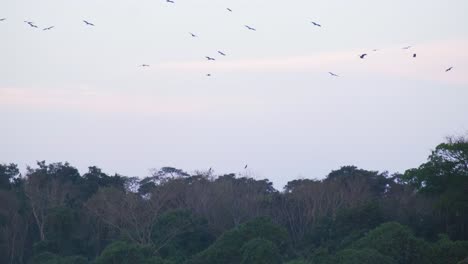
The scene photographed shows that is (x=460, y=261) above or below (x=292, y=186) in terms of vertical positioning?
below

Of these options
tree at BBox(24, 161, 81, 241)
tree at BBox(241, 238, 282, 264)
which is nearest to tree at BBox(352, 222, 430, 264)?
tree at BBox(241, 238, 282, 264)

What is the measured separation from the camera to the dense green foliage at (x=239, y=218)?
3269 centimetres

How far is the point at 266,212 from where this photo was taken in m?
45.5

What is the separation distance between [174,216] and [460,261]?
14.6 metres

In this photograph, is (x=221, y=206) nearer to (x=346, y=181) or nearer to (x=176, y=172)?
(x=346, y=181)

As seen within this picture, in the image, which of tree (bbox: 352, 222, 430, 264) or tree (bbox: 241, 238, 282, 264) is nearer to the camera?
tree (bbox: 352, 222, 430, 264)

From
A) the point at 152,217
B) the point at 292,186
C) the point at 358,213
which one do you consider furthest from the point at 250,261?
the point at 292,186

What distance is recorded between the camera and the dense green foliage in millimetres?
32688

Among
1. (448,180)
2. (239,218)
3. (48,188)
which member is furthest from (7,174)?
(448,180)

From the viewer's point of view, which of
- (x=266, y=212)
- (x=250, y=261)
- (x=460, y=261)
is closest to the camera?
(x=460, y=261)

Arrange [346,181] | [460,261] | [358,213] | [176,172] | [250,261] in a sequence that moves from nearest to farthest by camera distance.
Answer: [460,261] → [250,261] → [358,213] → [346,181] → [176,172]

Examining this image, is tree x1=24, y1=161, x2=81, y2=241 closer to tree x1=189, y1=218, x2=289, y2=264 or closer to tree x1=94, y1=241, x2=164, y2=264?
tree x1=94, y1=241, x2=164, y2=264

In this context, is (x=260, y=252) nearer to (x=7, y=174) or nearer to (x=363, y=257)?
(x=363, y=257)

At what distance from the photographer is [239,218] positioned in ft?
146
